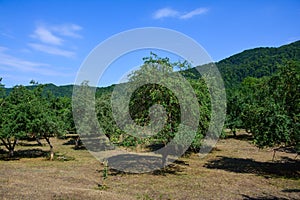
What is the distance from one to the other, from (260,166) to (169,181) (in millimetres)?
8740

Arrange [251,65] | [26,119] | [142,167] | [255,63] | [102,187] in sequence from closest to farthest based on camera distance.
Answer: [102,187] → [142,167] → [26,119] → [251,65] → [255,63]

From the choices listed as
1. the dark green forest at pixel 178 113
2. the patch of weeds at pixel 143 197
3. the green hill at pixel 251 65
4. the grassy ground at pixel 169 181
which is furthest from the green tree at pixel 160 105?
the green hill at pixel 251 65

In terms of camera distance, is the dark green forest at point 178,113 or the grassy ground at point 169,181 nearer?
the grassy ground at point 169,181

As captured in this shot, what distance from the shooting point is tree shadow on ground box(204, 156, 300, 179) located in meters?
17.4

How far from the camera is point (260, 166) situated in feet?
64.5

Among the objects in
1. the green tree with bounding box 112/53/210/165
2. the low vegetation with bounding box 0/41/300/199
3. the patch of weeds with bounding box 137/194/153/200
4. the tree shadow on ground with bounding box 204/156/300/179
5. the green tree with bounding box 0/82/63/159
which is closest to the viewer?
the patch of weeds with bounding box 137/194/153/200

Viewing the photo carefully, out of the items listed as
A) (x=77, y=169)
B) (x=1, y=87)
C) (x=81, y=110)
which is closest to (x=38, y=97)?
(x=1, y=87)

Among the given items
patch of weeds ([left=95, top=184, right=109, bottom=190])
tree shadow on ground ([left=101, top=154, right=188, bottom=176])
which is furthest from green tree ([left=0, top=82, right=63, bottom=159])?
patch of weeds ([left=95, top=184, right=109, bottom=190])

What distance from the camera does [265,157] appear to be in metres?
23.4

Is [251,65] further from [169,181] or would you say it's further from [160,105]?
[169,181]

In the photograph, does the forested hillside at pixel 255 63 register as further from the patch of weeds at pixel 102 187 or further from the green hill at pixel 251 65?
the patch of weeds at pixel 102 187

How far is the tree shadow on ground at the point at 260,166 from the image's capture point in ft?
57.1

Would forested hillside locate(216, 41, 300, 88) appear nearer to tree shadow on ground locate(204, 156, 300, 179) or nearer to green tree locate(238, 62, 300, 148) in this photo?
tree shadow on ground locate(204, 156, 300, 179)

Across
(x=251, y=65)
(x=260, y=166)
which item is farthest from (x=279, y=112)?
(x=251, y=65)
